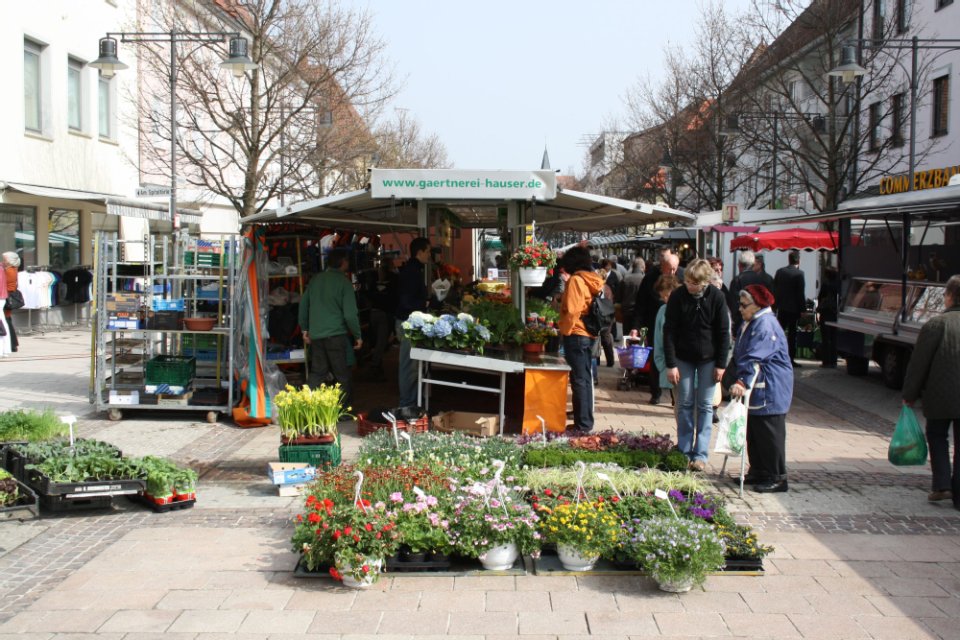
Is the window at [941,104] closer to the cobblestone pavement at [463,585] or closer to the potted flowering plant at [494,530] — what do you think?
the cobblestone pavement at [463,585]

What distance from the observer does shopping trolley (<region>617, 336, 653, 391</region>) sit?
12.8m

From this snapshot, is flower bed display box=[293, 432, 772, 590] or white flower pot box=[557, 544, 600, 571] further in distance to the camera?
white flower pot box=[557, 544, 600, 571]

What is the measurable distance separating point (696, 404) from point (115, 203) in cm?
1553

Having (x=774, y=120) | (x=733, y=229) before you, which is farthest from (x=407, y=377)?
(x=774, y=120)

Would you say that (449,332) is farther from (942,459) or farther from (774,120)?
(774,120)

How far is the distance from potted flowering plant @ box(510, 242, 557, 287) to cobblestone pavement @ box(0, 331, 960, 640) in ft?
9.51

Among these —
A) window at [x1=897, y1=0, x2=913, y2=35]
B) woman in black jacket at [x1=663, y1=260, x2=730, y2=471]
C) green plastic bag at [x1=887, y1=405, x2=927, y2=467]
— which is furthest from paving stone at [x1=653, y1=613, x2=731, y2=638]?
window at [x1=897, y1=0, x2=913, y2=35]

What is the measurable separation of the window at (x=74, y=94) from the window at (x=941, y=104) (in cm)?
2325

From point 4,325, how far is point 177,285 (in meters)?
5.86

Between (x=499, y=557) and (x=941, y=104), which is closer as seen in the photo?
(x=499, y=557)

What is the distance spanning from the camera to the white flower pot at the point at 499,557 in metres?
5.79

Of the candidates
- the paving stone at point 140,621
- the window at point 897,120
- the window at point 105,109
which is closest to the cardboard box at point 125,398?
the paving stone at point 140,621

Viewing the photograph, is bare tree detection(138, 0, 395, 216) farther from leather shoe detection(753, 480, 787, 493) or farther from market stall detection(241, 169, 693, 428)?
leather shoe detection(753, 480, 787, 493)

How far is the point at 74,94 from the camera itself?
24422 millimetres
